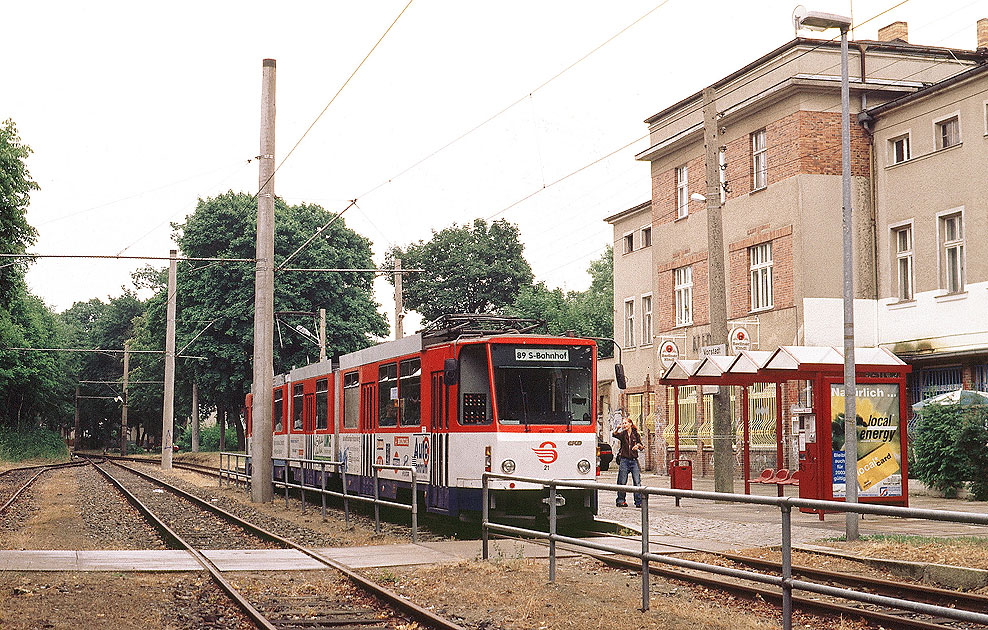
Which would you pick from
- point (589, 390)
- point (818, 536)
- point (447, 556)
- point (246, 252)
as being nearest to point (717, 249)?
point (589, 390)

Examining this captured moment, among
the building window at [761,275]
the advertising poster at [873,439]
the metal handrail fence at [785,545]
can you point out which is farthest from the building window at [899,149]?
the metal handrail fence at [785,545]

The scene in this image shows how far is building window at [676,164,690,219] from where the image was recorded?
38.3 meters

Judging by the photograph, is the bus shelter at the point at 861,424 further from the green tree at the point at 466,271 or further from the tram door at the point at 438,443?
the green tree at the point at 466,271

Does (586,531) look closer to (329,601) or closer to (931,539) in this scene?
(329,601)

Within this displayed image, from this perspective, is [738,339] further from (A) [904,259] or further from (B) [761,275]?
(B) [761,275]

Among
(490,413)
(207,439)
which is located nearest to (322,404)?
(490,413)

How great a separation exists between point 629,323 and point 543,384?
26.0 m

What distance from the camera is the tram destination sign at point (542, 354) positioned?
736 inches

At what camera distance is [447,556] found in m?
15.0

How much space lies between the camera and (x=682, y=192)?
38.8m

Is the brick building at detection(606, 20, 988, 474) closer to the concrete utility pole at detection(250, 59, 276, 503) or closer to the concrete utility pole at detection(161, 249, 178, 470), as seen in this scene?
the concrete utility pole at detection(250, 59, 276, 503)

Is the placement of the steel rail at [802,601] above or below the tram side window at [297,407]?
below

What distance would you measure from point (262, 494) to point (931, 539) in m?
19.5

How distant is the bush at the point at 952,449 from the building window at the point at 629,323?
1843 centimetres
